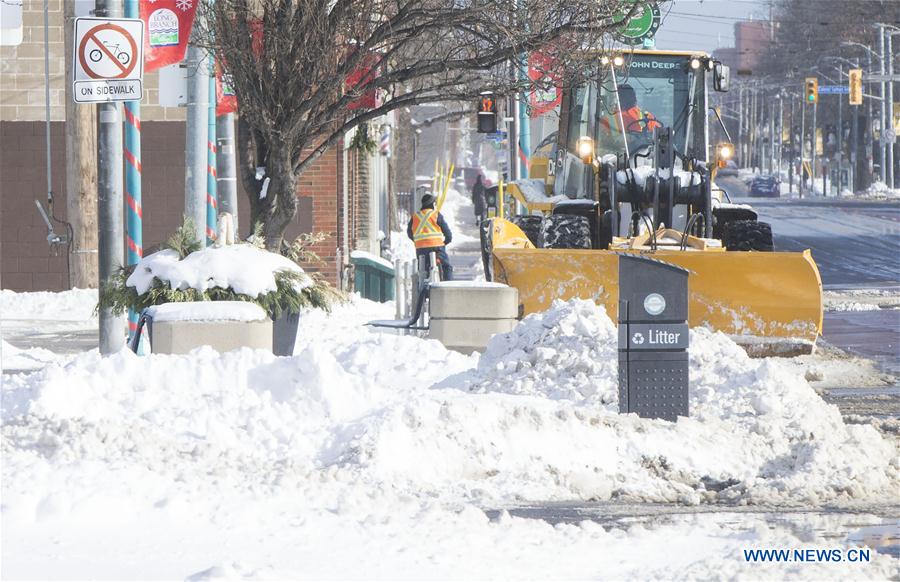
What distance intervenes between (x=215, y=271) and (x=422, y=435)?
12.6 feet

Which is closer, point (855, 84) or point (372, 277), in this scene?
point (372, 277)

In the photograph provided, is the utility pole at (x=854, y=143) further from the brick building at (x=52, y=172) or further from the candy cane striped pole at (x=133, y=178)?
the candy cane striped pole at (x=133, y=178)

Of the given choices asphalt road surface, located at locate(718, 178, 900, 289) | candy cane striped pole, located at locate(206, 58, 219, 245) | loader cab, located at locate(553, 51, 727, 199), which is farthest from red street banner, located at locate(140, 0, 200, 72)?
asphalt road surface, located at locate(718, 178, 900, 289)

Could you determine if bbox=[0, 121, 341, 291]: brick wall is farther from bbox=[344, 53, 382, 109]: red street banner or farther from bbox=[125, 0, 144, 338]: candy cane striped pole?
bbox=[125, 0, 144, 338]: candy cane striped pole

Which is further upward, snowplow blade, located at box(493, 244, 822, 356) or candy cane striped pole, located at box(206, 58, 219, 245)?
candy cane striped pole, located at box(206, 58, 219, 245)

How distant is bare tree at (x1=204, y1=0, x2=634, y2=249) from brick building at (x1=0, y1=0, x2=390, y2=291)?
7431 mm

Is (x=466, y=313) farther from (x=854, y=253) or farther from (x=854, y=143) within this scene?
(x=854, y=143)

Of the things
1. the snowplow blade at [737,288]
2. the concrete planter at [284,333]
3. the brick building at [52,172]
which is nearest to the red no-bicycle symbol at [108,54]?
the concrete planter at [284,333]

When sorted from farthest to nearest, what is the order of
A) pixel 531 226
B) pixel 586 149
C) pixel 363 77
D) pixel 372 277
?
1. pixel 372 277
2. pixel 531 226
3. pixel 586 149
4. pixel 363 77

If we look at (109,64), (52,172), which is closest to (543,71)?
(109,64)

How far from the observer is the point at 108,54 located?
12875 millimetres

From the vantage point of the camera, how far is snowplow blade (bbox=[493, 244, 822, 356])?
1428 centimetres

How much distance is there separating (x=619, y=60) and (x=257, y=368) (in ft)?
23.8

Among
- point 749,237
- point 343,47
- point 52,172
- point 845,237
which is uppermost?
point 343,47
